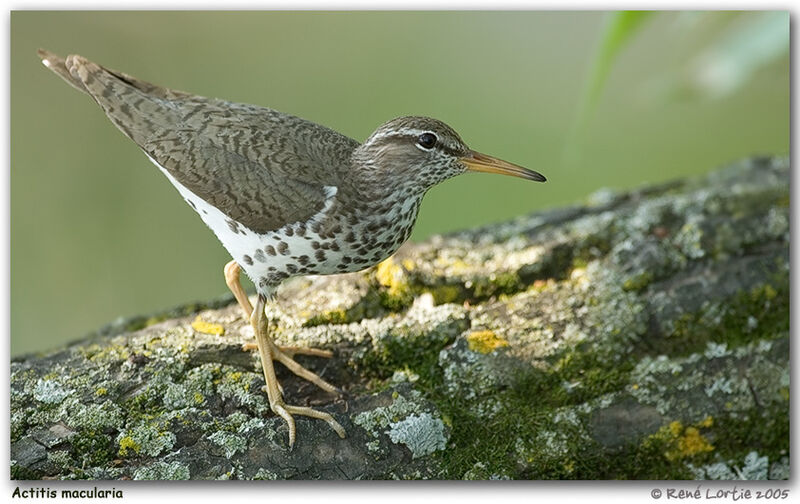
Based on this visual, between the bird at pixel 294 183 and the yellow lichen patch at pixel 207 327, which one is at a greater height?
the bird at pixel 294 183

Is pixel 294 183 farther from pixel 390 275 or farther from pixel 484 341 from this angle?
pixel 484 341

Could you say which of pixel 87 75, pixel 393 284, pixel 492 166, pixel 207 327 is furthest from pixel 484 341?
pixel 87 75

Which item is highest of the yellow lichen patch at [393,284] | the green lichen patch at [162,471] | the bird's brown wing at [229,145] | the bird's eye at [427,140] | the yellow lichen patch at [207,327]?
the bird's eye at [427,140]

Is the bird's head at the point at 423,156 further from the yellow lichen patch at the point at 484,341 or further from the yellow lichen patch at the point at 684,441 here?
the yellow lichen patch at the point at 684,441

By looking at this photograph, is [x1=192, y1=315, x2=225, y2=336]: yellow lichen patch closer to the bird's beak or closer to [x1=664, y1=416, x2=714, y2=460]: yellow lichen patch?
the bird's beak

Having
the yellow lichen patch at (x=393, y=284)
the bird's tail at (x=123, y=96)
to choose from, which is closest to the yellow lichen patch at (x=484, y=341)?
the yellow lichen patch at (x=393, y=284)

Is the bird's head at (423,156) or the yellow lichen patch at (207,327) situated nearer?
the bird's head at (423,156)

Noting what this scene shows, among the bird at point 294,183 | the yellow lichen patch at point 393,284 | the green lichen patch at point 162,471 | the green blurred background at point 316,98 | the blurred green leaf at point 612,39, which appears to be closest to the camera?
the green lichen patch at point 162,471
